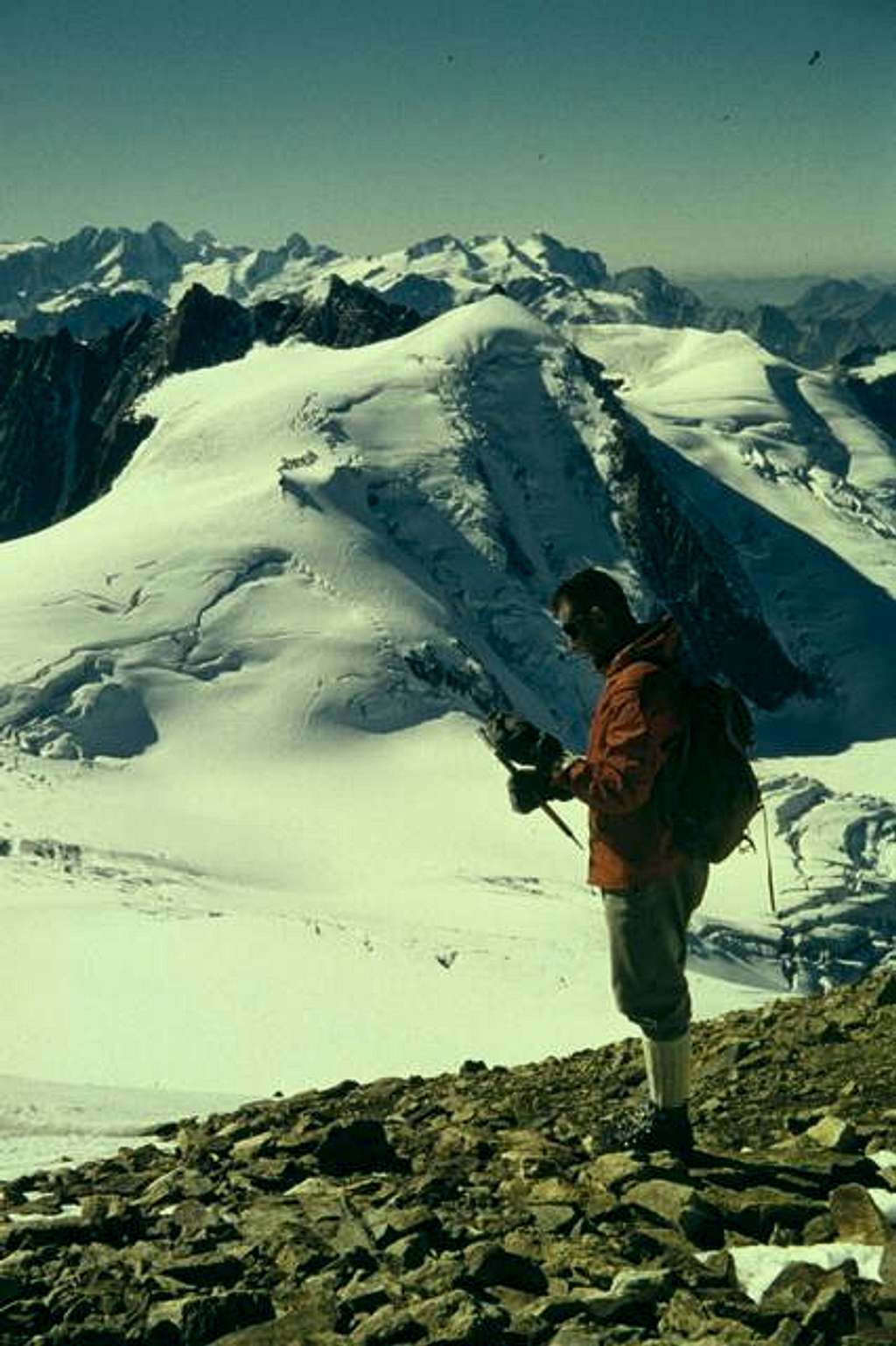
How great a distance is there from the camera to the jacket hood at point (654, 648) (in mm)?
7277

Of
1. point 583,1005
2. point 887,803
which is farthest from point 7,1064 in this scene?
point 887,803

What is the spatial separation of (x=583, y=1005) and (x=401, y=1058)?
4573 millimetres

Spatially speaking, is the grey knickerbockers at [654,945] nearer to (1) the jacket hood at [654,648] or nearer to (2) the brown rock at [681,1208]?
(2) the brown rock at [681,1208]

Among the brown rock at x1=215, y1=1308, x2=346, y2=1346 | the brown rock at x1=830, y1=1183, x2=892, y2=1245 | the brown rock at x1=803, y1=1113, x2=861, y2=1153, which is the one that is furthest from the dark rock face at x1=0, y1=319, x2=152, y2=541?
the brown rock at x1=215, y1=1308, x2=346, y2=1346

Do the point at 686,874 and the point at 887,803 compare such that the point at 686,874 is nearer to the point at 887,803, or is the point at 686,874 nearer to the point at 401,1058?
the point at 401,1058

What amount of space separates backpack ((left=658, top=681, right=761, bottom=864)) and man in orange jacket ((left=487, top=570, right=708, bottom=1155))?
0.07 m

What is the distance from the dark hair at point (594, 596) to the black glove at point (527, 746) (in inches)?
25.2

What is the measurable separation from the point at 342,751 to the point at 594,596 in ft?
137

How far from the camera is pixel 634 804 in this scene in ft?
23.5

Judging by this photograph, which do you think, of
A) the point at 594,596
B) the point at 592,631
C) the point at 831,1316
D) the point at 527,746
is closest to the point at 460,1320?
the point at 831,1316

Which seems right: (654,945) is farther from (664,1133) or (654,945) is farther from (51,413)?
(51,413)

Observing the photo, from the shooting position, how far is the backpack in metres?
7.12

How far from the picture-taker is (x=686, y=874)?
7586 mm

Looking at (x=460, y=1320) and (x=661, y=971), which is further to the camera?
(x=661, y=971)
